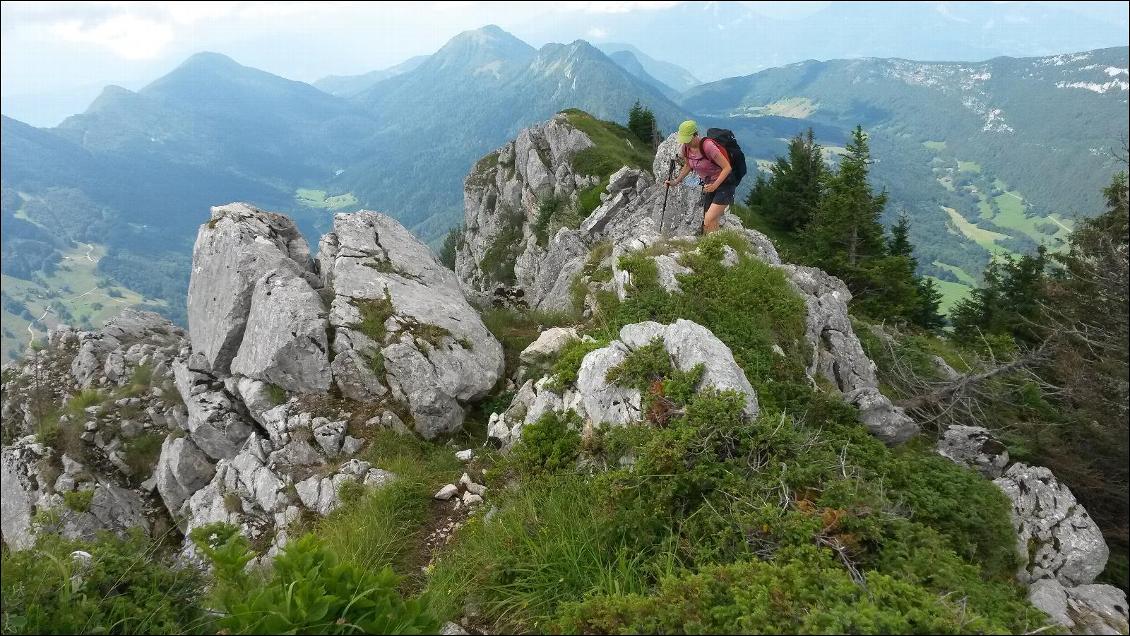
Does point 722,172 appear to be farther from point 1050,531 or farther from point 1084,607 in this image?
point 1084,607

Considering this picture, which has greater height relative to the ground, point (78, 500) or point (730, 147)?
point (730, 147)

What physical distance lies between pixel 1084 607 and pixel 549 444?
263 inches

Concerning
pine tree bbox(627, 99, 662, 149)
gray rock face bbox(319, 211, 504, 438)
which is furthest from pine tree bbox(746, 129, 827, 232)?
gray rock face bbox(319, 211, 504, 438)

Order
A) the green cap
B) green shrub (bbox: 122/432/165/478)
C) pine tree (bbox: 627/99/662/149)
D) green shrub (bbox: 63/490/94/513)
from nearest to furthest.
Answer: green shrub (bbox: 63/490/94/513), the green cap, green shrub (bbox: 122/432/165/478), pine tree (bbox: 627/99/662/149)

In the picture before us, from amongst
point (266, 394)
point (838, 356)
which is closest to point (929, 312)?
point (838, 356)

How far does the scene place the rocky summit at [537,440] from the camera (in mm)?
5543

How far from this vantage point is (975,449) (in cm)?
966

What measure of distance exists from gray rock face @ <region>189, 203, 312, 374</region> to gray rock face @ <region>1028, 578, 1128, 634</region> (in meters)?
16.1

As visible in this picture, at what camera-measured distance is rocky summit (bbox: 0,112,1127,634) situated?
554cm

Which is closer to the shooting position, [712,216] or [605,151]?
[712,216]

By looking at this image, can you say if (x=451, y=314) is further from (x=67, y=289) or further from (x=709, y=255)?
(x=67, y=289)

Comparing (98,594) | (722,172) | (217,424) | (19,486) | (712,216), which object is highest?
(722,172)

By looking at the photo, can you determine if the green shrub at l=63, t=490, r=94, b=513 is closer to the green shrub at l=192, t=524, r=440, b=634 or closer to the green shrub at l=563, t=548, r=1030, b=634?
the green shrub at l=192, t=524, r=440, b=634

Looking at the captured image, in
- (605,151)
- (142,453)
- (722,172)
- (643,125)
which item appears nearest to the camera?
(722,172)
